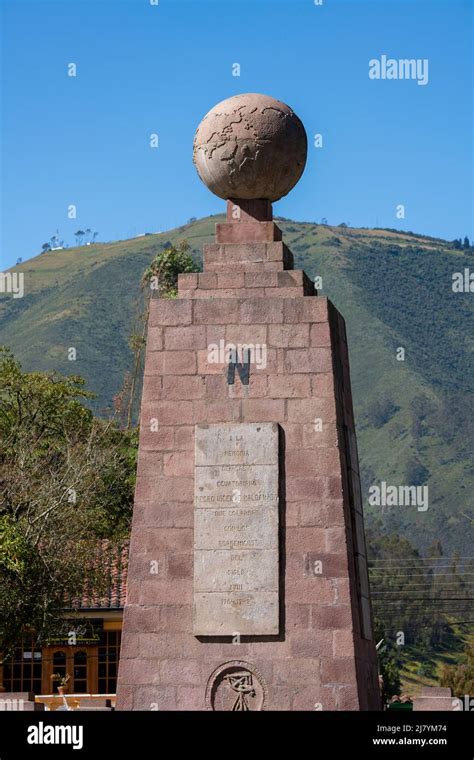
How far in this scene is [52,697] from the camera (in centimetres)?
3628

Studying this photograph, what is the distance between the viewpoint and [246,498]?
17016 mm

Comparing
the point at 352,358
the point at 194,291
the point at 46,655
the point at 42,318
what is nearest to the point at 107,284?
the point at 42,318

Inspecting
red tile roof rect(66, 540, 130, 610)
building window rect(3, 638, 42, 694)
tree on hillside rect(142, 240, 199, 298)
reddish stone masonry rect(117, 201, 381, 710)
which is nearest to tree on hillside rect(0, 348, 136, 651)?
red tile roof rect(66, 540, 130, 610)

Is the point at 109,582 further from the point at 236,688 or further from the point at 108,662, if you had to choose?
the point at 236,688

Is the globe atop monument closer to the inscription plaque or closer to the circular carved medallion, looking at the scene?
the inscription plaque

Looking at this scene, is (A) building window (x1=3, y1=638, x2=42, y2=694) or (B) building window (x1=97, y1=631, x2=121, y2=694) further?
(A) building window (x1=3, y1=638, x2=42, y2=694)

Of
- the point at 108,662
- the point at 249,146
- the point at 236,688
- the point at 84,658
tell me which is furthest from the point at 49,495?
the point at 236,688

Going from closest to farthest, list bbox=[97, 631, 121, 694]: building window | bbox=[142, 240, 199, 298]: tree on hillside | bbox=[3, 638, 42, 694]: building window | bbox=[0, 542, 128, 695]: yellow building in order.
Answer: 1. bbox=[0, 542, 128, 695]: yellow building
2. bbox=[97, 631, 121, 694]: building window
3. bbox=[3, 638, 42, 694]: building window
4. bbox=[142, 240, 199, 298]: tree on hillside

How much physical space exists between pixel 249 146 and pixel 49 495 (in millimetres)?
16083

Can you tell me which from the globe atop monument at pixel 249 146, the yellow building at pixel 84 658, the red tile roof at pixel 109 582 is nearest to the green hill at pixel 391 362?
the yellow building at pixel 84 658

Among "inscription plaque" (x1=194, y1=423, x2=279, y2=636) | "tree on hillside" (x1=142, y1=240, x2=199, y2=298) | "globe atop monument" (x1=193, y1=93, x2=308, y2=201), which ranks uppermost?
"tree on hillside" (x1=142, y1=240, x2=199, y2=298)

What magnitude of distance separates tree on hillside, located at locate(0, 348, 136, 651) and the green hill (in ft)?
324

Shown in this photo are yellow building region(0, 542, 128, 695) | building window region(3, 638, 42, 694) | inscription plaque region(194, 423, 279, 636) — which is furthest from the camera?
building window region(3, 638, 42, 694)

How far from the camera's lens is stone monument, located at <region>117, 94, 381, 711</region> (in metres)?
16.6
